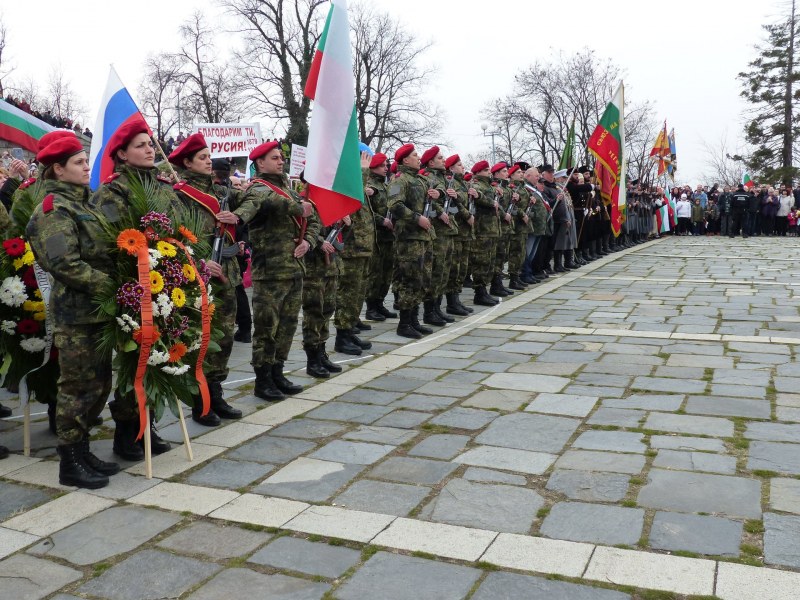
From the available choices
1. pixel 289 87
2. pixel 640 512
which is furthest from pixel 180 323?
pixel 289 87

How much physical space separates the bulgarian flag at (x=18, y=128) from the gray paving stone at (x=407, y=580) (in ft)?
18.5

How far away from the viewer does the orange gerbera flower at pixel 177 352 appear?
4367 millimetres

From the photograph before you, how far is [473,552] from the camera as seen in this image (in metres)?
3.35

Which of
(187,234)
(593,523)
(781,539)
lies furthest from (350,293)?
(781,539)

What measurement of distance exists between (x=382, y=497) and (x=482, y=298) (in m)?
7.29

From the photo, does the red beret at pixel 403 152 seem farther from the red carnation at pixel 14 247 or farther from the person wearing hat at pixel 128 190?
the red carnation at pixel 14 247

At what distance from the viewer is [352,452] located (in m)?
4.71

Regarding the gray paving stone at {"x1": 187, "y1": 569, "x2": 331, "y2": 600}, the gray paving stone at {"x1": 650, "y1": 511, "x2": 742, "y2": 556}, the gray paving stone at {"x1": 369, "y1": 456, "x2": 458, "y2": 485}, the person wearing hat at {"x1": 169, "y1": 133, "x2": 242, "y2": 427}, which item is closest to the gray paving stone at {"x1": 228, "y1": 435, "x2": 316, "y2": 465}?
the person wearing hat at {"x1": 169, "y1": 133, "x2": 242, "y2": 427}

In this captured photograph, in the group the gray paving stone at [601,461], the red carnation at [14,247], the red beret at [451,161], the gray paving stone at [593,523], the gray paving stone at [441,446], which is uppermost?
the red beret at [451,161]

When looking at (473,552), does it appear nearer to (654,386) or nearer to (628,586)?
(628,586)

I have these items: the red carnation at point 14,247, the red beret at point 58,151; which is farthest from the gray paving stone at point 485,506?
the red carnation at point 14,247

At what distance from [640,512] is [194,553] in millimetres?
2025

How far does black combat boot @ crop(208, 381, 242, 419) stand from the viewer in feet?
18.2

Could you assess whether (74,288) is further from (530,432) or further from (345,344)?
(345,344)
